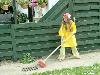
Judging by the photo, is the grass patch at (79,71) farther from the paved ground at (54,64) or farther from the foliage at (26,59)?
the foliage at (26,59)

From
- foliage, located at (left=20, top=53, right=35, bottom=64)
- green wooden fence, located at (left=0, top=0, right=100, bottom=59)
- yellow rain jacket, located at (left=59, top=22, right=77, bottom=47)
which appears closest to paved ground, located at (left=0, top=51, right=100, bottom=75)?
foliage, located at (left=20, top=53, right=35, bottom=64)

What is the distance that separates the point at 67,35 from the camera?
501 inches

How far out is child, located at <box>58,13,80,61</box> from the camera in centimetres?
1252

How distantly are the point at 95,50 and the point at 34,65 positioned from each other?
7.43 ft

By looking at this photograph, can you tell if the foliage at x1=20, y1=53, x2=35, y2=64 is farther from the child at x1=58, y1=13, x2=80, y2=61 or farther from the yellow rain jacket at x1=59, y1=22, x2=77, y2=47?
the yellow rain jacket at x1=59, y1=22, x2=77, y2=47

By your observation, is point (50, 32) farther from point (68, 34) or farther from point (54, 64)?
point (54, 64)

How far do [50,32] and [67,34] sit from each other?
0.53 meters

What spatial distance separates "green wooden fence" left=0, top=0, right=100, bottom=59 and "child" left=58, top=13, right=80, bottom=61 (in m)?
0.34

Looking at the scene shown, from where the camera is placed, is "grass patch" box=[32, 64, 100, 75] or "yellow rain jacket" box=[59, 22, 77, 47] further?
"yellow rain jacket" box=[59, 22, 77, 47]

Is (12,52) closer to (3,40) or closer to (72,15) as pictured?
(3,40)

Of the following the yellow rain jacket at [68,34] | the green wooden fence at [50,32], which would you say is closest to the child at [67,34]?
the yellow rain jacket at [68,34]

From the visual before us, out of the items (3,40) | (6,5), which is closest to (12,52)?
(3,40)

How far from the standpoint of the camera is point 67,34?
41.7ft

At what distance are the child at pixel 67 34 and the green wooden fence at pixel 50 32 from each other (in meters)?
0.34
